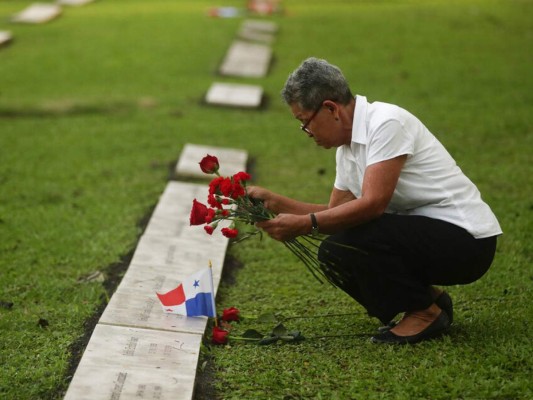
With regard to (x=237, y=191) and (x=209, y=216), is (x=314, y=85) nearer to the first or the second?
(x=237, y=191)

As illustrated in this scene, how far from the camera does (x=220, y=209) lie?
3.15 meters

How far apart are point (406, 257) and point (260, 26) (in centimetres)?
881

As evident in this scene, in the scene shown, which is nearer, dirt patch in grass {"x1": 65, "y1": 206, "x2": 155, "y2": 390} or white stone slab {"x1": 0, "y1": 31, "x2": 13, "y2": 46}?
dirt patch in grass {"x1": 65, "y1": 206, "x2": 155, "y2": 390}

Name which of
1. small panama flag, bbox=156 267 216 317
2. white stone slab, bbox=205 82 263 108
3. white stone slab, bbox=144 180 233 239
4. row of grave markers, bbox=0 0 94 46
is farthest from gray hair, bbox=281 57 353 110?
row of grave markers, bbox=0 0 94 46

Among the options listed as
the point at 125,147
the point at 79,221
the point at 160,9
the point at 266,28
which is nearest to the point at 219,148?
the point at 125,147

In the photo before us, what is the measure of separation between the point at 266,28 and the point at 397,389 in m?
9.10

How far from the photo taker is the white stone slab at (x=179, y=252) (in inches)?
162

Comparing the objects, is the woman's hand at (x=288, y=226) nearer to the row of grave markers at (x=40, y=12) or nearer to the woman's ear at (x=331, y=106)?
the woman's ear at (x=331, y=106)

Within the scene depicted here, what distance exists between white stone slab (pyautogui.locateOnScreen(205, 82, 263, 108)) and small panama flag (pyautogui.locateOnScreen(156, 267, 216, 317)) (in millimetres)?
4435

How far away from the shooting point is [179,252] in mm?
4293

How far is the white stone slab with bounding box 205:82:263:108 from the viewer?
7766 millimetres

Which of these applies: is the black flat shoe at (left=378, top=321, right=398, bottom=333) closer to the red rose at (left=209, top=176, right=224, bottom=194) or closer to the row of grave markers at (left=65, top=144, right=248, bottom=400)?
the row of grave markers at (left=65, top=144, right=248, bottom=400)

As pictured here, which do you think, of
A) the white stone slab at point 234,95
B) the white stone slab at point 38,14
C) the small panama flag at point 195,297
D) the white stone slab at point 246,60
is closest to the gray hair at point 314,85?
the small panama flag at point 195,297

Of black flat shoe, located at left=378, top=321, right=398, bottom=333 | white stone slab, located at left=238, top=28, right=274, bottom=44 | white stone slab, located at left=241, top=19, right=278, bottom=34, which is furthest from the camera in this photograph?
white stone slab, located at left=241, top=19, right=278, bottom=34
